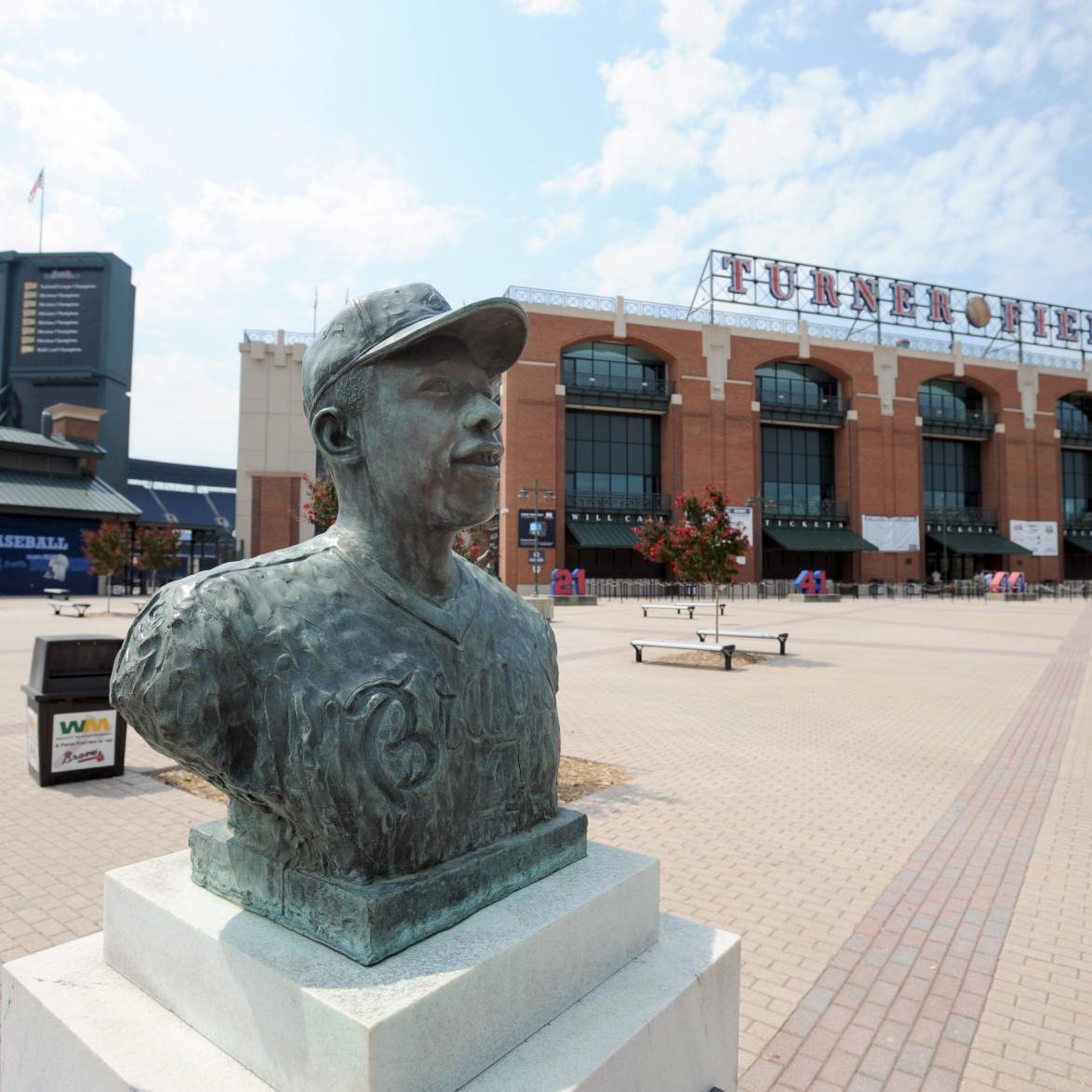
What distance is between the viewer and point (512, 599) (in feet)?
7.54

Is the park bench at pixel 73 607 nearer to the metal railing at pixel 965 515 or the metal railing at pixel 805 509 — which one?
the metal railing at pixel 805 509

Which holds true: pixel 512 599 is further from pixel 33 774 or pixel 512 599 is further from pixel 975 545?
pixel 975 545

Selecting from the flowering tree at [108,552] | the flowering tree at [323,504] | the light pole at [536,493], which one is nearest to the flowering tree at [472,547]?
the flowering tree at [323,504]

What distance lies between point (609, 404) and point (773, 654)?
90.8 feet

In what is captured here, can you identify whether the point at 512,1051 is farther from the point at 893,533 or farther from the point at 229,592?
the point at 893,533

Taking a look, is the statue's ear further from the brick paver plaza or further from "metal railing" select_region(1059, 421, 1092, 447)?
"metal railing" select_region(1059, 421, 1092, 447)

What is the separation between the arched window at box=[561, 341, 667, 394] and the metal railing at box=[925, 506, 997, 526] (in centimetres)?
2018

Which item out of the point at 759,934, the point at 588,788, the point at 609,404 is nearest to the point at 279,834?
the point at 759,934

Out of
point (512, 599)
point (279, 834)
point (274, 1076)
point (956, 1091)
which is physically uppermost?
point (512, 599)

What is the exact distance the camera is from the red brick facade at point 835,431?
38.9m

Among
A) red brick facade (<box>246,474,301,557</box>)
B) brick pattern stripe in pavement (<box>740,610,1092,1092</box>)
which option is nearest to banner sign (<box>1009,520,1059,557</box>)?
red brick facade (<box>246,474,301,557</box>)

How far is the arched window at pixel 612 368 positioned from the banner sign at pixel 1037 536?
25.9 metres

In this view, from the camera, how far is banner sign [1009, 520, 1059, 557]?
156ft

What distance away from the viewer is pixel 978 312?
165 ft
